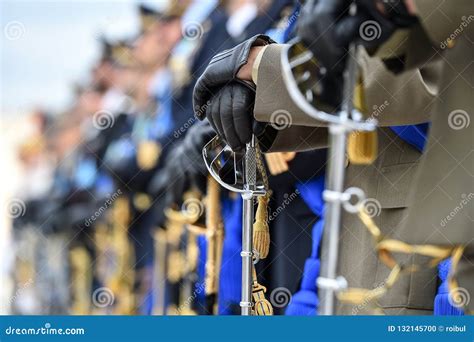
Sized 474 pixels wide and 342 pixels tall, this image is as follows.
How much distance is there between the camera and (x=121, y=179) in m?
3.77

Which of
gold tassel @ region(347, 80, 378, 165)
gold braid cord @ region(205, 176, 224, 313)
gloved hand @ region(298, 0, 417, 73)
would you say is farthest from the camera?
gold braid cord @ region(205, 176, 224, 313)

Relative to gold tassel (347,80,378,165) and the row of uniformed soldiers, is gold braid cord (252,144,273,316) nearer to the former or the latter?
the row of uniformed soldiers

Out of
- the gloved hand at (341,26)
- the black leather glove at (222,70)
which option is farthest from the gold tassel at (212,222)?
the gloved hand at (341,26)

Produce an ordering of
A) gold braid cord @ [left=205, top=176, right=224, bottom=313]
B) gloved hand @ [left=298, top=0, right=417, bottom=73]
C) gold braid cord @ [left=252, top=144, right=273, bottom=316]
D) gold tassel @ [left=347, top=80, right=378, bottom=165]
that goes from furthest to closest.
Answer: gold braid cord @ [left=205, top=176, right=224, bottom=313] < gold braid cord @ [left=252, top=144, right=273, bottom=316] < gold tassel @ [left=347, top=80, right=378, bottom=165] < gloved hand @ [left=298, top=0, right=417, bottom=73]

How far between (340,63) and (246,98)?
0.31 m

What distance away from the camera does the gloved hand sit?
1.30m

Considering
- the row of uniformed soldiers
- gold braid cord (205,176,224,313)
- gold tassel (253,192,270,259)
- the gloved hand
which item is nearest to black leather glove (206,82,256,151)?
the row of uniformed soldiers

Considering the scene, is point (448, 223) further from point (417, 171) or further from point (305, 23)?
point (305, 23)

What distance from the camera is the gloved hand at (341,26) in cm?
130

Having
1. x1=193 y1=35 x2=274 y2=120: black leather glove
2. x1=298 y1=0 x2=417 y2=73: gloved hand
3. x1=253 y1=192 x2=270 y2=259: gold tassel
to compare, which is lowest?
x1=253 y1=192 x2=270 y2=259: gold tassel

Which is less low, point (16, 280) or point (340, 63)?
point (16, 280)

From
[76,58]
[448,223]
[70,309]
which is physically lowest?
[448,223]

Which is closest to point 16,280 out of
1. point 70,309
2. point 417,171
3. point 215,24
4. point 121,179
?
point 70,309

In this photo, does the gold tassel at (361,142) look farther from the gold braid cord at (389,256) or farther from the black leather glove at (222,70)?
the black leather glove at (222,70)
